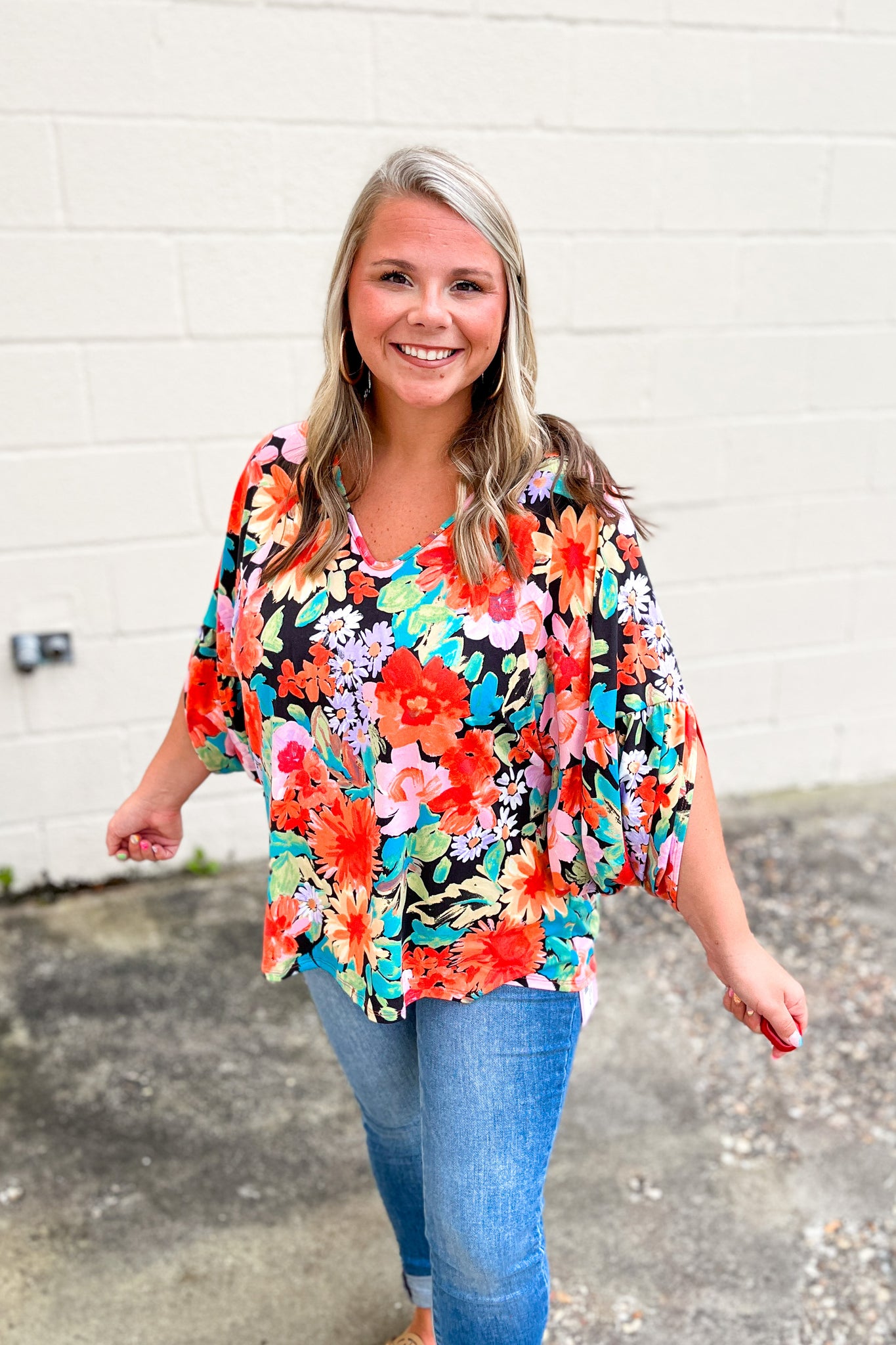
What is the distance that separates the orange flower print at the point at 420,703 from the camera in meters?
1.39

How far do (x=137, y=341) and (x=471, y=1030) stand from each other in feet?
6.79

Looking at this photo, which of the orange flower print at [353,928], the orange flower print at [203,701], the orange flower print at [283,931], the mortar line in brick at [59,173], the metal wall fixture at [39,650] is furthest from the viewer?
the metal wall fixture at [39,650]

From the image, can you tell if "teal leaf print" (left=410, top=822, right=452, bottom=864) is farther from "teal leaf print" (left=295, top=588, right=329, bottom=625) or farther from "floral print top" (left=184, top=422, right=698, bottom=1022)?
"teal leaf print" (left=295, top=588, right=329, bottom=625)

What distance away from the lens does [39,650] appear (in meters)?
3.03

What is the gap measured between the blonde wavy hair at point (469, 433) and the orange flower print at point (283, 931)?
18.3 inches

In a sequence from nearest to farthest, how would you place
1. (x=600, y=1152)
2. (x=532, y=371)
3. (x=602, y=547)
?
(x=602, y=547) < (x=532, y=371) < (x=600, y=1152)

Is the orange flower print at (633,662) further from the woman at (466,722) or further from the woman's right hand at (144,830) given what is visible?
the woman's right hand at (144,830)

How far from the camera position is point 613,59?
117 inches

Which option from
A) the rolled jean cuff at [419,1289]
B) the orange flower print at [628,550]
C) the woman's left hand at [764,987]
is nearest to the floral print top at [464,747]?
the orange flower print at [628,550]

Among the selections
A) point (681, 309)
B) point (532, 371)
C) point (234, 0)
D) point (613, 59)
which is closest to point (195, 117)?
point (234, 0)

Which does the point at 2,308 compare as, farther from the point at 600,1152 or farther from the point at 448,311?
the point at 600,1152

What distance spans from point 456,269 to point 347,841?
0.74 m

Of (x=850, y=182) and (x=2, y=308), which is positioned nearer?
(x=2, y=308)

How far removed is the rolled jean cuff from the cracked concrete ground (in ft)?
0.60
